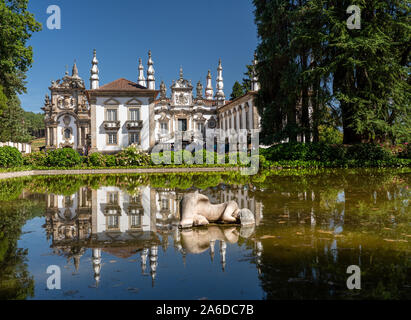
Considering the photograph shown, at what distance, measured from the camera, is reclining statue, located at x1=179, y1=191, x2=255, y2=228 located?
228 inches

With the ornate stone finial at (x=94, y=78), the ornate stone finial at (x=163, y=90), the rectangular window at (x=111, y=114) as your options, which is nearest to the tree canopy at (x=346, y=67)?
the rectangular window at (x=111, y=114)

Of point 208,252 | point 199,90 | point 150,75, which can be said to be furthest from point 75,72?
point 208,252

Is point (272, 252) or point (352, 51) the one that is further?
point (352, 51)

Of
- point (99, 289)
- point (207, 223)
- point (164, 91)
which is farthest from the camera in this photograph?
point (164, 91)

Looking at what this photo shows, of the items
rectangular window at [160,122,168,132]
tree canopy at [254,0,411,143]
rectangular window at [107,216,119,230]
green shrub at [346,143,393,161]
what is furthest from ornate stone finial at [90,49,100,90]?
rectangular window at [107,216,119,230]

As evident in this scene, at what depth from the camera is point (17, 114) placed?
4825 centimetres

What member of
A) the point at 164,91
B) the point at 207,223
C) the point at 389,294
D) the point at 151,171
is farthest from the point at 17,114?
the point at 389,294

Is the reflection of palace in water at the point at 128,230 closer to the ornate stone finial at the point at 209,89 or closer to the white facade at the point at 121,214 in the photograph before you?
the white facade at the point at 121,214

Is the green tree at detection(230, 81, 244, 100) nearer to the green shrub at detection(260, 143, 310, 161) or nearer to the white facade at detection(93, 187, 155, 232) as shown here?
the green shrub at detection(260, 143, 310, 161)

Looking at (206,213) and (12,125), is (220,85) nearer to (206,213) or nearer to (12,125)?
(12,125)

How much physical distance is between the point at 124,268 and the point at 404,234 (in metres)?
4.10

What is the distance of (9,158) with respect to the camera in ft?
68.1

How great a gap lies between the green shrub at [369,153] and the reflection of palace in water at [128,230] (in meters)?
14.4
